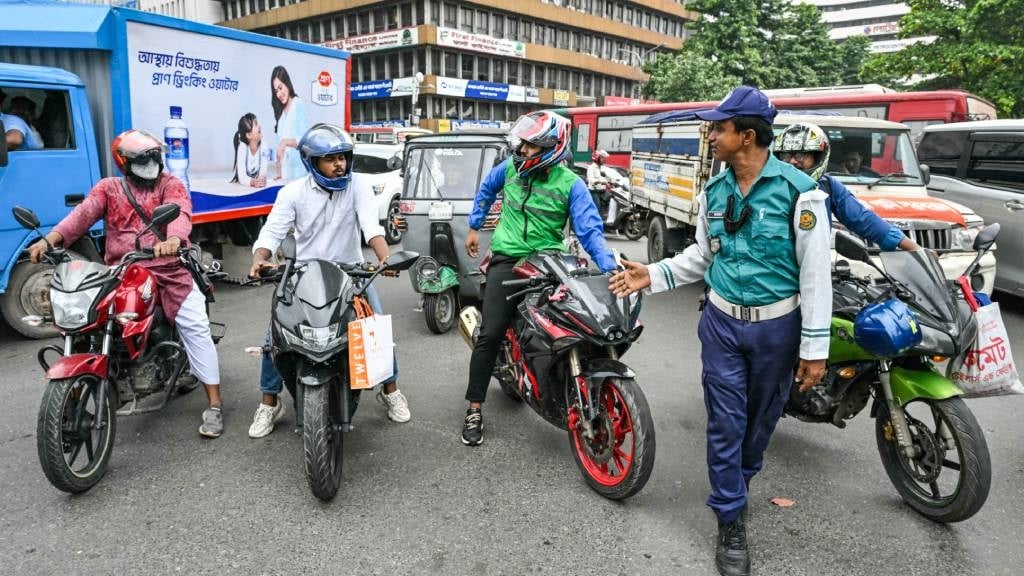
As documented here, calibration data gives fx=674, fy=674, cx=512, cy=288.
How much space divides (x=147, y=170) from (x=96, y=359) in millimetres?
1244

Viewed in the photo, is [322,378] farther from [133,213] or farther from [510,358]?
[133,213]

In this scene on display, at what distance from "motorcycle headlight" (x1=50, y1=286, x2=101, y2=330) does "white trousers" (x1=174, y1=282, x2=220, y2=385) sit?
2.34 feet

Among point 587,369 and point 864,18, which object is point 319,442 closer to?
point 587,369

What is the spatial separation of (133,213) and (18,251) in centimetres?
272

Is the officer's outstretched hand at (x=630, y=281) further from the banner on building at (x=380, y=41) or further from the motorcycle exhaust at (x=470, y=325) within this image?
A: the banner on building at (x=380, y=41)

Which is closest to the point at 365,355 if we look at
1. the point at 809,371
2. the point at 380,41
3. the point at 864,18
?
the point at 809,371

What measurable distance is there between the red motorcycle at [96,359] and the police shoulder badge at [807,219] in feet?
9.85

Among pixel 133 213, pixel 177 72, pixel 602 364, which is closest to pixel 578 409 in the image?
pixel 602 364

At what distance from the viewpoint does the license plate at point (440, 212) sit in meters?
6.56

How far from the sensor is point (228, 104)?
25.9 ft

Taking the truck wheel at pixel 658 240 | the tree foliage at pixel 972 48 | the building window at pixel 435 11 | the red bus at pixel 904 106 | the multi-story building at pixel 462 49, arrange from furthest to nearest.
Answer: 1. the multi-story building at pixel 462 49
2. the building window at pixel 435 11
3. the tree foliage at pixel 972 48
4. the red bus at pixel 904 106
5. the truck wheel at pixel 658 240

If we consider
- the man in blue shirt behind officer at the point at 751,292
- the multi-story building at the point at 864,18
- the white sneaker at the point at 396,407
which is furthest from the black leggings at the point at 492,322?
the multi-story building at the point at 864,18

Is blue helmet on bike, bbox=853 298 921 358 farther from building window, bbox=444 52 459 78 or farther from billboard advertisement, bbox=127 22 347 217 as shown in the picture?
building window, bbox=444 52 459 78

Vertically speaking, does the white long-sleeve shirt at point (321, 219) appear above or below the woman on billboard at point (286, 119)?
below
